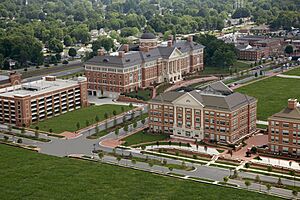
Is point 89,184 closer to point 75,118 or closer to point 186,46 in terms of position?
point 75,118

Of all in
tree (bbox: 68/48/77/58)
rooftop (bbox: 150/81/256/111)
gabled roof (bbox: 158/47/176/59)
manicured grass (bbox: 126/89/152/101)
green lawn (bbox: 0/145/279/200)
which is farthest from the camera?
tree (bbox: 68/48/77/58)

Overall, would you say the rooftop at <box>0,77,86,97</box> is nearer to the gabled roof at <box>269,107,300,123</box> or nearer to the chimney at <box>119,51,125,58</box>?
the chimney at <box>119,51,125,58</box>

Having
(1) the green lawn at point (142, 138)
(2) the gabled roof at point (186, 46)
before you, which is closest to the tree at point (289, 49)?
(2) the gabled roof at point (186, 46)

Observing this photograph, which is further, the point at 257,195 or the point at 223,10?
the point at 223,10

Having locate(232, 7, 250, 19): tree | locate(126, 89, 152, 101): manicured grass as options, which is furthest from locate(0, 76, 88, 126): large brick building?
locate(232, 7, 250, 19): tree

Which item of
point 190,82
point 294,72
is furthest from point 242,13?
point 190,82

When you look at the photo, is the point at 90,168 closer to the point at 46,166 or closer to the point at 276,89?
the point at 46,166

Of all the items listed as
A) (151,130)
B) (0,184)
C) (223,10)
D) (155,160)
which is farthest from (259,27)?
(0,184)
